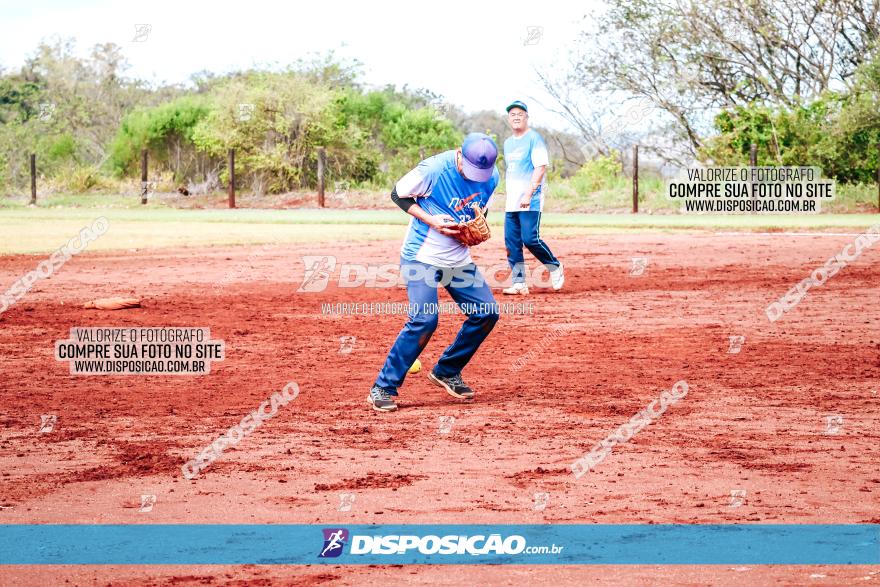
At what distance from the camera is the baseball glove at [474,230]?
8.49 meters

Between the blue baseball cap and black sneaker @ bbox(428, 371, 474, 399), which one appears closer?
the blue baseball cap

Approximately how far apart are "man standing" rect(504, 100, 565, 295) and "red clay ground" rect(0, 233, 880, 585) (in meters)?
0.84

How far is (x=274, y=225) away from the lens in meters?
29.9

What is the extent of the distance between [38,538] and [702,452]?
12.7 feet

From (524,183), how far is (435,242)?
6.33 m

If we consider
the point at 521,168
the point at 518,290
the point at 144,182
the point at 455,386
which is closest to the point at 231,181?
the point at 144,182

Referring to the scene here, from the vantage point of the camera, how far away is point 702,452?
24.3 ft

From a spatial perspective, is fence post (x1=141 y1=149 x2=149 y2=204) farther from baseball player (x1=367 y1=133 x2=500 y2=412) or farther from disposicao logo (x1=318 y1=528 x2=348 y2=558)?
disposicao logo (x1=318 y1=528 x2=348 y2=558)

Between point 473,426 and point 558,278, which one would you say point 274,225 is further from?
point 473,426

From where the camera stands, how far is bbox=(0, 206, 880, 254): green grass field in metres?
24.4

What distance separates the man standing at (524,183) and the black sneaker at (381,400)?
6.18 metres

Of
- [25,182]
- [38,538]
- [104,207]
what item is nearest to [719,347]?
[38,538]

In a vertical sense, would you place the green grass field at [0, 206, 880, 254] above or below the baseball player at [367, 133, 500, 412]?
below

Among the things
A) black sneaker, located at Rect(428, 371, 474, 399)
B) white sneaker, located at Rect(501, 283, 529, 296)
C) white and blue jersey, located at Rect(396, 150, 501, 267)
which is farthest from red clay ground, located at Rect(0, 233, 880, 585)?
white and blue jersey, located at Rect(396, 150, 501, 267)
